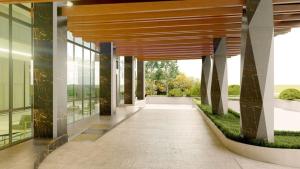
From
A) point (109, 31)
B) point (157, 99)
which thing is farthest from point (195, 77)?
point (109, 31)

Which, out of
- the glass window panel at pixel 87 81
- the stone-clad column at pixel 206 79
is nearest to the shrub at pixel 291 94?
the stone-clad column at pixel 206 79

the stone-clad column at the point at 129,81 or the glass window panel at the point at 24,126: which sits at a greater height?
the stone-clad column at the point at 129,81

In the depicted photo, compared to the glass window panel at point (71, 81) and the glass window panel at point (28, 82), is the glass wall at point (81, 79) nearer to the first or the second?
the glass window panel at point (71, 81)

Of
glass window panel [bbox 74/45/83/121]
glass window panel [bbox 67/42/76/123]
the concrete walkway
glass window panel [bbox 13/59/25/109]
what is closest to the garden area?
glass window panel [bbox 74/45/83/121]

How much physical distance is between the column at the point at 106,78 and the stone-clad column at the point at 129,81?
26.5 ft

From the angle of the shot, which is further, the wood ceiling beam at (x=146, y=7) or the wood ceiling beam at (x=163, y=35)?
the wood ceiling beam at (x=163, y=35)

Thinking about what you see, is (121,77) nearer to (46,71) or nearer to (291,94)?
(291,94)

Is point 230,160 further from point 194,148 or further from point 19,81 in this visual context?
point 19,81

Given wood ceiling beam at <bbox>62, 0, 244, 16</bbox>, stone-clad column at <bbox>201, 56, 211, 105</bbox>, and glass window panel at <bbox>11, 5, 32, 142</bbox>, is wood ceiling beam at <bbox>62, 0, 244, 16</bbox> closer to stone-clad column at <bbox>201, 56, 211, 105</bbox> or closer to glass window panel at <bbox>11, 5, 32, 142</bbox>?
glass window panel at <bbox>11, 5, 32, 142</bbox>

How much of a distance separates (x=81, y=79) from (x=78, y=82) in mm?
393

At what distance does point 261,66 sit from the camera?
7223 mm

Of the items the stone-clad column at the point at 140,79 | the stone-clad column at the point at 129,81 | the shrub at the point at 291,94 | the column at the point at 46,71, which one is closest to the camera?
the column at the point at 46,71

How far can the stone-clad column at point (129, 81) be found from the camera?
78.2 feet

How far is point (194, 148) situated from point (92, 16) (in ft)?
19.2
